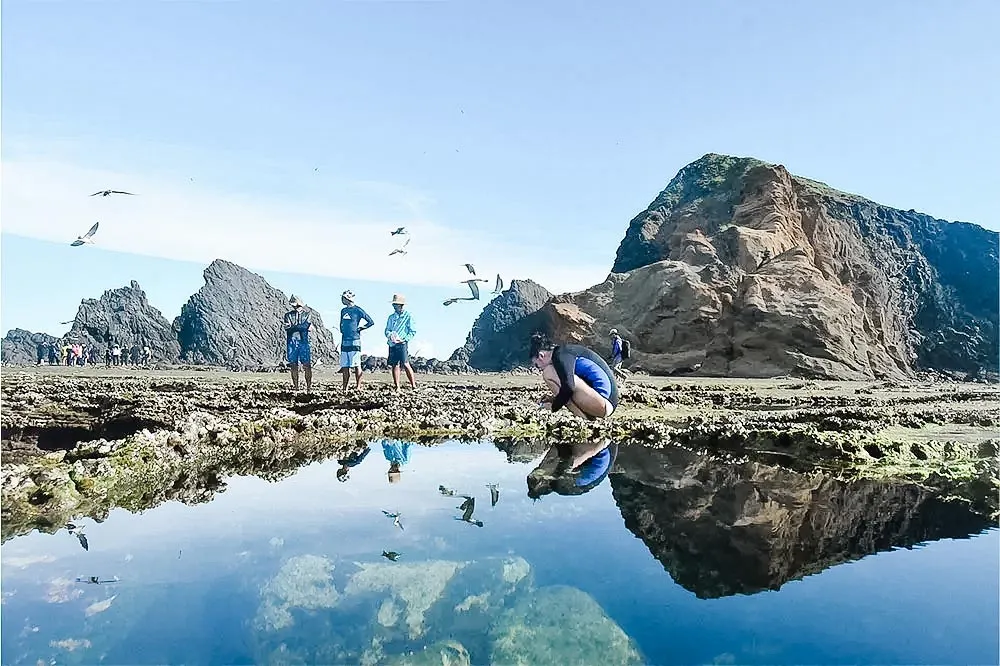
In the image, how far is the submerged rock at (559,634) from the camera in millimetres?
3168

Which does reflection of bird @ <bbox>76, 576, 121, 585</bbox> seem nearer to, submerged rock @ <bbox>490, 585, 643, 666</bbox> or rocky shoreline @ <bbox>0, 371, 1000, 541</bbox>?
rocky shoreline @ <bbox>0, 371, 1000, 541</bbox>

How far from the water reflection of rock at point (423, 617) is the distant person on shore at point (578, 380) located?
5.84 m

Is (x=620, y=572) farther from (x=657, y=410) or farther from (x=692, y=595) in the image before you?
(x=657, y=410)

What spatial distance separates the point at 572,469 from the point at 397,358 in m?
9.26

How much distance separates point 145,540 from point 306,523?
41.3 inches

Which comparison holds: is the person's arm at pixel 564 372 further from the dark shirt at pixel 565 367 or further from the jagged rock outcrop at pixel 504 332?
the jagged rock outcrop at pixel 504 332

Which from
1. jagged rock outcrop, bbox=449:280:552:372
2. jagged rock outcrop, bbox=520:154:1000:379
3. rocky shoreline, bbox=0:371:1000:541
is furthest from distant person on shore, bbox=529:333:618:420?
jagged rock outcrop, bbox=449:280:552:372

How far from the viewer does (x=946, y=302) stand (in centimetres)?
7475

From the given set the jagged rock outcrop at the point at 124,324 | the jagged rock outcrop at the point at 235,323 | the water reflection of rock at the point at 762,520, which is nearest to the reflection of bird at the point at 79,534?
the water reflection of rock at the point at 762,520

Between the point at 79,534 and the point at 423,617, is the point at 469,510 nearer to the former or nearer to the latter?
the point at 423,617

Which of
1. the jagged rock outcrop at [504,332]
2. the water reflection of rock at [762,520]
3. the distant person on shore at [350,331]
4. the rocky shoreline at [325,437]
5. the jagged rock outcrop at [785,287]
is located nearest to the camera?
the water reflection of rock at [762,520]

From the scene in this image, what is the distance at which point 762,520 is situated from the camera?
523cm

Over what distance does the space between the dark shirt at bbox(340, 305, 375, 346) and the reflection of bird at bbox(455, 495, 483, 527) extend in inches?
404

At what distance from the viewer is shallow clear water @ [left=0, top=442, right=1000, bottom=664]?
321 cm
